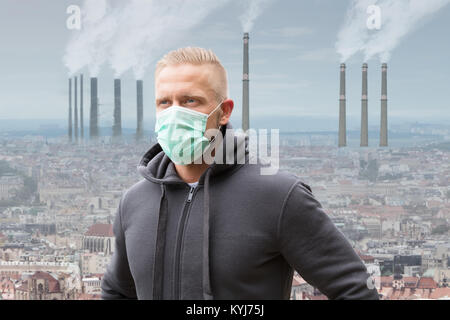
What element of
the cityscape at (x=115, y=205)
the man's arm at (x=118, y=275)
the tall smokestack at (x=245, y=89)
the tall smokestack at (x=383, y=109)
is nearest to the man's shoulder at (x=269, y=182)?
the man's arm at (x=118, y=275)

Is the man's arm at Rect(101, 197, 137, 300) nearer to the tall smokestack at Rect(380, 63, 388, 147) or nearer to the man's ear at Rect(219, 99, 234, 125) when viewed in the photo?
the man's ear at Rect(219, 99, 234, 125)

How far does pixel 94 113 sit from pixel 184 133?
6.58m

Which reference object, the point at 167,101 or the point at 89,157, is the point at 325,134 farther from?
the point at 167,101

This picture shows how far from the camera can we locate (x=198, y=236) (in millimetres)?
1073

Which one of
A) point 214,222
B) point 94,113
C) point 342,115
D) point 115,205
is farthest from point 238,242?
point 342,115

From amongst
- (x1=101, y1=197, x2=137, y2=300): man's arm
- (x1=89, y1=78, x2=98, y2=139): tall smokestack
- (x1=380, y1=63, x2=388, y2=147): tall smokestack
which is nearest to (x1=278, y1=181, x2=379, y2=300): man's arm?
(x1=101, y1=197, x2=137, y2=300): man's arm

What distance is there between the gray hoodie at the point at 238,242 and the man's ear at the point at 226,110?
0.06m

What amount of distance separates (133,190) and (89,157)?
19.1ft

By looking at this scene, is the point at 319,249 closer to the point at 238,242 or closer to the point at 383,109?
the point at 238,242

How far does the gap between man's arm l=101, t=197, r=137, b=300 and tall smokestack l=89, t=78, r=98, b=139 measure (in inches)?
238

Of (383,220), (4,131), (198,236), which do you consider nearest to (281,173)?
(198,236)

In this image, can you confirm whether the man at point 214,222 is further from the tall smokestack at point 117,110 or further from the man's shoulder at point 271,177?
the tall smokestack at point 117,110

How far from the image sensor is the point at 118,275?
4.20 feet

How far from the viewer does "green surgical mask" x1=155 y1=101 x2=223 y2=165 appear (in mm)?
1142
